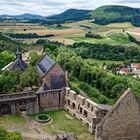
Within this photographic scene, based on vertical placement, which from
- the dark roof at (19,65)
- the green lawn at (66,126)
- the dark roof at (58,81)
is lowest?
the green lawn at (66,126)

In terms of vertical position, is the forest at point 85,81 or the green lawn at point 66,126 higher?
the forest at point 85,81

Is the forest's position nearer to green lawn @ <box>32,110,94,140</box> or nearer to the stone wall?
the stone wall

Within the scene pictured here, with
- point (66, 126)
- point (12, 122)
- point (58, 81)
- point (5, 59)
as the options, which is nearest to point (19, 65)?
point (5, 59)

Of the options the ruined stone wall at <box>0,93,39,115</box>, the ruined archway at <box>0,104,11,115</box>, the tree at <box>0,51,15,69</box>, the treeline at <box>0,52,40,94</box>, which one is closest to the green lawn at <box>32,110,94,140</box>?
the ruined stone wall at <box>0,93,39,115</box>

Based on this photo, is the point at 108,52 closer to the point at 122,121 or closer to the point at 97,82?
the point at 97,82

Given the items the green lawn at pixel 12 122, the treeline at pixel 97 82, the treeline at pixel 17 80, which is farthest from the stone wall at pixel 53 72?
the green lawn at pixel 12 122

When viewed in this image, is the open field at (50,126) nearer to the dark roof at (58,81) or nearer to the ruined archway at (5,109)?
the ruined archway at (5,109)

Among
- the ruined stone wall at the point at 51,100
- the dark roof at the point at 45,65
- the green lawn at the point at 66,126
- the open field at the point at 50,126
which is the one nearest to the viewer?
the open field at the point at 50,126
